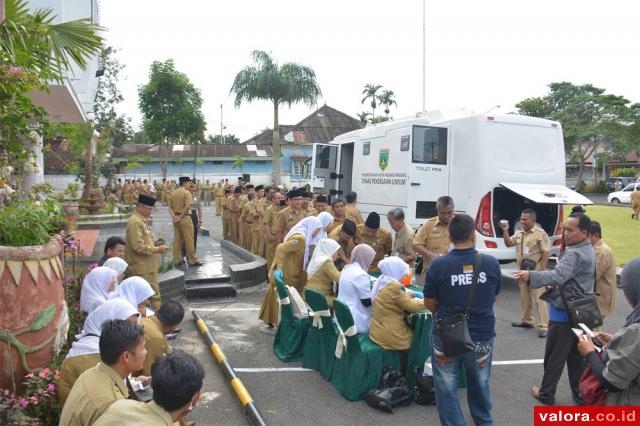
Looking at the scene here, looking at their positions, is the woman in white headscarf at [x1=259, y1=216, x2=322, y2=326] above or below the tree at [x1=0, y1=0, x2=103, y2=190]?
below

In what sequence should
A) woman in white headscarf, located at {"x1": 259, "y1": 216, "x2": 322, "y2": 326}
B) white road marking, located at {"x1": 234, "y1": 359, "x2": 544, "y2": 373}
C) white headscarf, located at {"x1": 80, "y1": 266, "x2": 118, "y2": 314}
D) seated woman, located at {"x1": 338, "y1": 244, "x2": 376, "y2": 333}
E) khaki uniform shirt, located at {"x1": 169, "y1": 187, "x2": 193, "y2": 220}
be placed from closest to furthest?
white headscarf, located at {"x1": 80, "y1": 266, "x2": 118, "y2": 314}
seated woman, located at {"x1": 338, "y1": 244, "x2": 376, "y2": 333}
white road marking, located at {"x1": 234, "y1": 359, "x2": 544, "y2": 373}
woman in white headscarf, located at {"x1": 259, "y1": 216, "x2": 322, "y2": 326}
khaki uniform shirt, located at {"x1": 169, "y1": 187, "x2": 193, "y2": 220}

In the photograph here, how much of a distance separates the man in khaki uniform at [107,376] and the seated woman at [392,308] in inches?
102

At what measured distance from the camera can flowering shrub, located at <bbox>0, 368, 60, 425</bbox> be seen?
3400 mm

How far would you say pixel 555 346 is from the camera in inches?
184

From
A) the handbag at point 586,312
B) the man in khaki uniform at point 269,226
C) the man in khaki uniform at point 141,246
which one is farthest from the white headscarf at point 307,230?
the handbag at point 586,312

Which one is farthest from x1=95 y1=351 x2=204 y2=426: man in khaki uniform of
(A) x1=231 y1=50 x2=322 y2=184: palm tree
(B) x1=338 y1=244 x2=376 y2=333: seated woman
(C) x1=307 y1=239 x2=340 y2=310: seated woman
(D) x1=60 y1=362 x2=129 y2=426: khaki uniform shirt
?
(A) x1=231 y1=50 x2=322 y2=184: palm tree

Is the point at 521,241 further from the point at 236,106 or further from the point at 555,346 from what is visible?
the point at 236,106

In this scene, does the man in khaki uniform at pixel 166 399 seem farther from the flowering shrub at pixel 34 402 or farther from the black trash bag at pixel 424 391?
the black trash bag at pixel 424 391

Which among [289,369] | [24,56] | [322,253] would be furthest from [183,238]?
[24,56]

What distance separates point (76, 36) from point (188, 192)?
4810mm

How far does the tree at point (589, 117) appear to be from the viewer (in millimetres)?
42188

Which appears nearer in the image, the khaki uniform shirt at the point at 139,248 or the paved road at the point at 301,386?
the paved road at the point at 301,386

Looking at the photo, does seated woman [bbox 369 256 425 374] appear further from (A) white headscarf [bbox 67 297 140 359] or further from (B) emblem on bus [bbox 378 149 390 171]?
(B) emblem on bus [bbox 378 149 390 171]

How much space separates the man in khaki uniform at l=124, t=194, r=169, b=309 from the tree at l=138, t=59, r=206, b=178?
25.9 m
